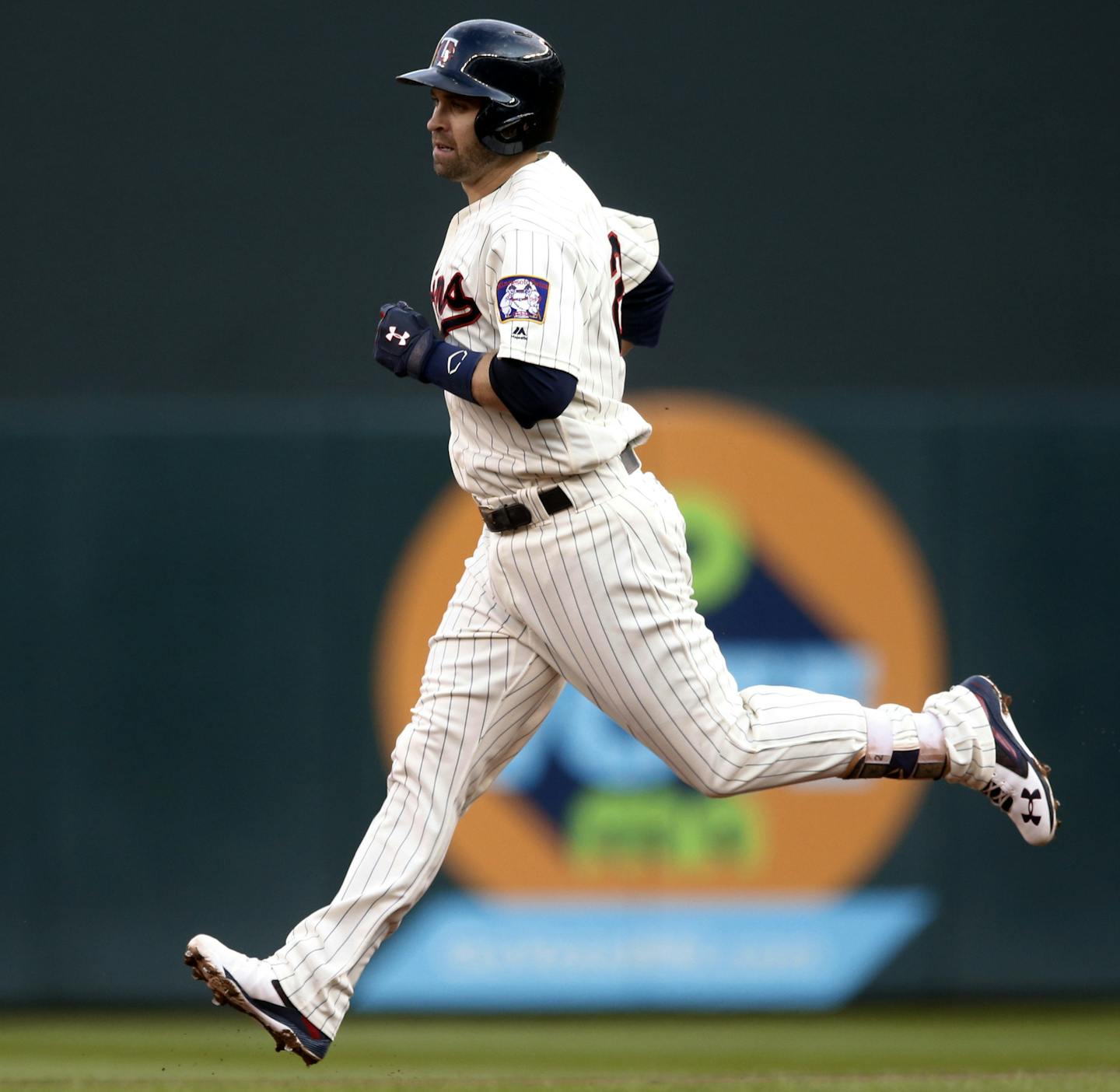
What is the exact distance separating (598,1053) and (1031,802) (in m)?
1.49

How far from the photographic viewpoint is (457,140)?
137 inches

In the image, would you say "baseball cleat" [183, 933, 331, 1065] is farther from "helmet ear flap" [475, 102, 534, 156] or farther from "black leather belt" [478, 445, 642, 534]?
"helmet ear flap" [475, 102, 534, 156]

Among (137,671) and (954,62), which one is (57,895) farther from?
(954,62)

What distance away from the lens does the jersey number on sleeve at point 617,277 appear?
3.58 metres

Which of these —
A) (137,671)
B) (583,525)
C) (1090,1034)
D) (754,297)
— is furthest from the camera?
(754,297)

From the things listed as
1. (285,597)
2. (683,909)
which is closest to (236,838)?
(285,597)

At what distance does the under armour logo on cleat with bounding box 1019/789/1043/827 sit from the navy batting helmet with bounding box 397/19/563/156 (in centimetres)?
151

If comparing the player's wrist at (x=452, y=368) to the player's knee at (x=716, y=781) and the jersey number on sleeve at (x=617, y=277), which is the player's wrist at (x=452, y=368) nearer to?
the jersey number on sleeve at (x=617, y=277)

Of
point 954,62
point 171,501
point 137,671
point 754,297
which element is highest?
point 954,62

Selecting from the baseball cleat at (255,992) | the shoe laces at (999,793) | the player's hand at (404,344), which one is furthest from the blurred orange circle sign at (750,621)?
the player's hand at (404,344)

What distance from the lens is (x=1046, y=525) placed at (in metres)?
5.30

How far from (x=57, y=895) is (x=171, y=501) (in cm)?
108

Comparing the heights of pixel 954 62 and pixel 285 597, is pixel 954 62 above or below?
above

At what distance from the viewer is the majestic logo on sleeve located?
10.7 ft
